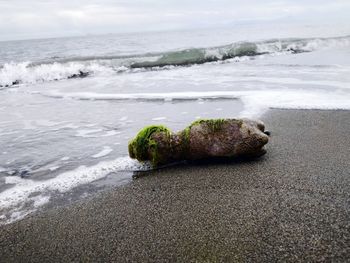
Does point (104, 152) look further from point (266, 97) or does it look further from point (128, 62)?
point (128, 62)

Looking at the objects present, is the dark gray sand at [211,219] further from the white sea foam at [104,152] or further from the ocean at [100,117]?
the white sea foam at [104,152]

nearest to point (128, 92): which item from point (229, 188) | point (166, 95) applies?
point (166, 95)

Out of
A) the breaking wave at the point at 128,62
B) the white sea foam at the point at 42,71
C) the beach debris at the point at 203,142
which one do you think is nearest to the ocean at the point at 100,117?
the beach debris at the point at 203,142

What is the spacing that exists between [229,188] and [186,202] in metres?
0.53

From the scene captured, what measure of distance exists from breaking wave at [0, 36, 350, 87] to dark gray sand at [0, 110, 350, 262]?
13961 mm

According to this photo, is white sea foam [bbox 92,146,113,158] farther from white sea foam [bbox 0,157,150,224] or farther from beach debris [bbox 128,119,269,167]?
beach debris [bbox 128,119,269,167]

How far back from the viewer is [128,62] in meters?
20.6

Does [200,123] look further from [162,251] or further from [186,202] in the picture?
[162,251]

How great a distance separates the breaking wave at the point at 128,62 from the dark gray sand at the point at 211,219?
14.0 metres

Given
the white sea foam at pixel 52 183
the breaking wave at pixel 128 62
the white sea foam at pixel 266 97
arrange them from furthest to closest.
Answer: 1. the breaking wave at pixel 128 62
2. the white sea foam at pixel 266 97
3. the white sea foam at pixel 52 183

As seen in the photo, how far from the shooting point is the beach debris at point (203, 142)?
4430 millimetres

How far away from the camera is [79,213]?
3453 mm

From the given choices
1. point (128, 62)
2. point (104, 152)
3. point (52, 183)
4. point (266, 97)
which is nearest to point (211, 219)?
point (52, 183)

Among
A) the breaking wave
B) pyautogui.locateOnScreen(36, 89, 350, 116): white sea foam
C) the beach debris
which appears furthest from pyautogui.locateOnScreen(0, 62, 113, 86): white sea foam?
the beach debris
